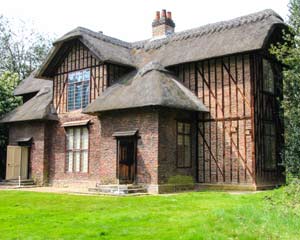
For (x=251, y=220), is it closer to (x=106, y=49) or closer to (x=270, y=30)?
(x=270, y=30)

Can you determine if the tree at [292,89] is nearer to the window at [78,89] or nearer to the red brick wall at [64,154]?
the red brick wall at [64,154]

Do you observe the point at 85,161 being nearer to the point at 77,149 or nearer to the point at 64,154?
the point at 77,149

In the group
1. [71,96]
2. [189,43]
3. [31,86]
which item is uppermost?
[189,43]

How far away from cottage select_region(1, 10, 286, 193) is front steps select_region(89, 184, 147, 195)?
0.34m

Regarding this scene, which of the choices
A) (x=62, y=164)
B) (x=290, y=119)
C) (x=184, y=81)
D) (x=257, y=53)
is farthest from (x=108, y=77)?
(x=290, y=119)

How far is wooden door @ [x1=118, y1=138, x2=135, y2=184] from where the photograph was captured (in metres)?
18.5

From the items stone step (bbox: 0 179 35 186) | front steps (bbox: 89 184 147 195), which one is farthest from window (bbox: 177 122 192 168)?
stone step (bbox: 0 179 35 186)

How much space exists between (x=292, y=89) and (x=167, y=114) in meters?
5.57

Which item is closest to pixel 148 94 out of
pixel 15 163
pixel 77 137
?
pixel 77 137

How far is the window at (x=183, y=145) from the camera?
1827 cm

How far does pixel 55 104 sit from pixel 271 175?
11856 mm

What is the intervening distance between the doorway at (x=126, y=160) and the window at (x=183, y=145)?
78.5 inches

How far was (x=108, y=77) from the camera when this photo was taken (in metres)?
20.7

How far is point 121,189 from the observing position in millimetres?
16641
